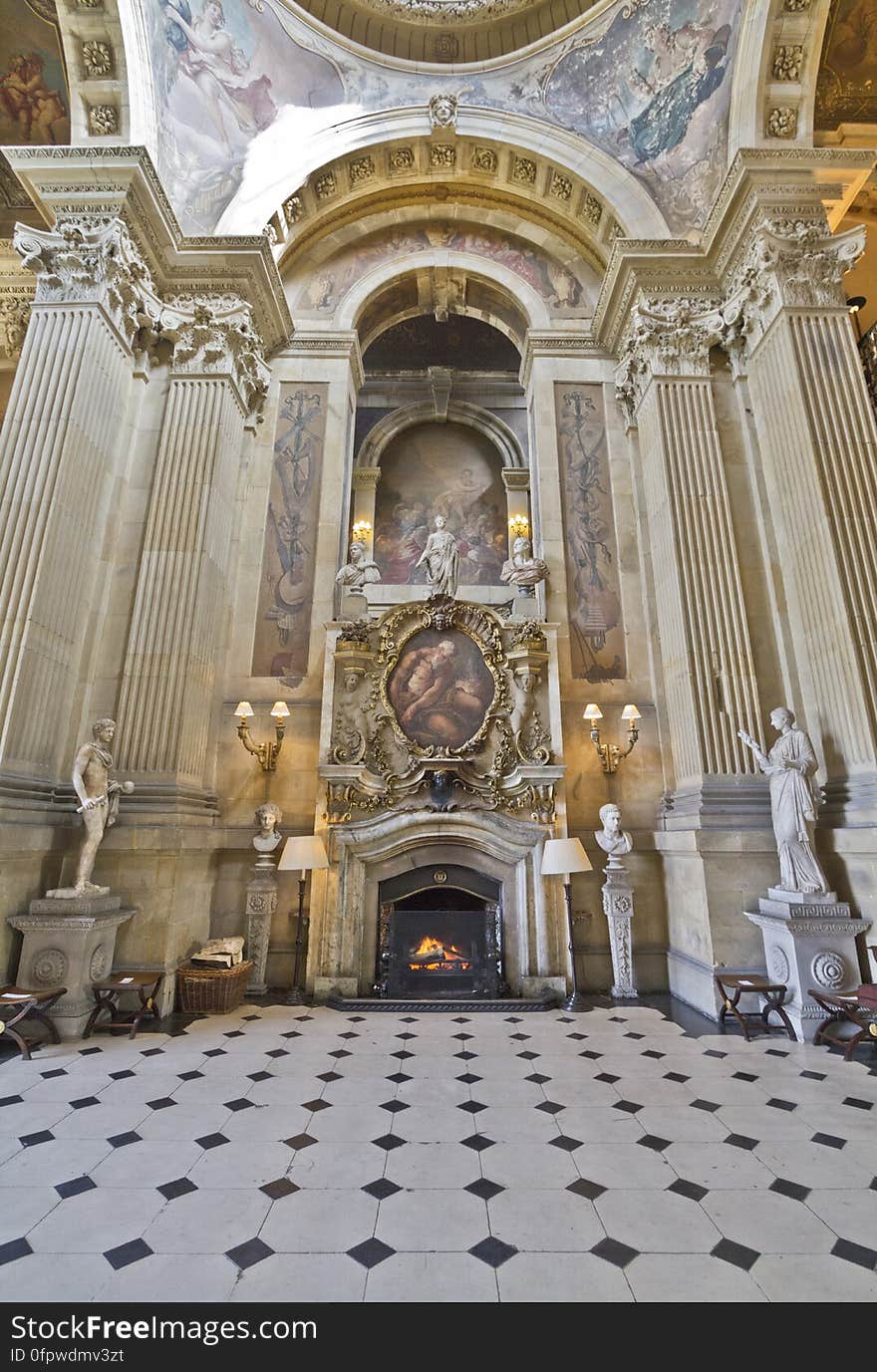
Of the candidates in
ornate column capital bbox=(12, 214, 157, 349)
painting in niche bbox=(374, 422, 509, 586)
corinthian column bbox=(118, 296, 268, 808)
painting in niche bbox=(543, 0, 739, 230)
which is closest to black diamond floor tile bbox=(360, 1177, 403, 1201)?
corinthian column bbox=(118, 296, 268, 808)

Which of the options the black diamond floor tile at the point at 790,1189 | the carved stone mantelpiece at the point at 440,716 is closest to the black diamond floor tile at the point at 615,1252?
the black diamond floor tile at the point at 790,1189

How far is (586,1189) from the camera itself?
361 centimetres

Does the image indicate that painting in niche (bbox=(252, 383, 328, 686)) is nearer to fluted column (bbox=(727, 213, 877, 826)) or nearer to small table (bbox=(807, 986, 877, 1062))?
fluted column (bbox=(727, 213, 877, 826))

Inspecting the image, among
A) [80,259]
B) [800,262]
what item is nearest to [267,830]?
[80,259]

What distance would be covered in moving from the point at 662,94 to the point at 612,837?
1211 centimetres

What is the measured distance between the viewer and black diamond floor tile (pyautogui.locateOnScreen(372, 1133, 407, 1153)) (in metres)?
4.12

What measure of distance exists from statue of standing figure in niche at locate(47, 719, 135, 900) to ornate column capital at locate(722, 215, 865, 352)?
33.5ft

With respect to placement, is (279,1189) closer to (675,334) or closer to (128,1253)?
(128,1253)

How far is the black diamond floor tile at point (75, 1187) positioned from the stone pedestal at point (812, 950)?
615 centimetres

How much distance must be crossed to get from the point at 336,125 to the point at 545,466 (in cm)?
730

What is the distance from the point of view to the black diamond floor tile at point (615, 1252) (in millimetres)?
2945

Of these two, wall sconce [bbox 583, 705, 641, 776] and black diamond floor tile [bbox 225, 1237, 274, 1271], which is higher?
wall sconce [bbox 583, 705, 641, 776]

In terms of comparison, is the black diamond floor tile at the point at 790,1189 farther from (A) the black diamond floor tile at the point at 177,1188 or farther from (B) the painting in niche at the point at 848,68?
(B) the painting in niche at the point at 848,68

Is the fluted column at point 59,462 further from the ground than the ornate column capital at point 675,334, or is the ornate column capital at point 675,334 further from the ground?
the ornate column capital at point 675,334
